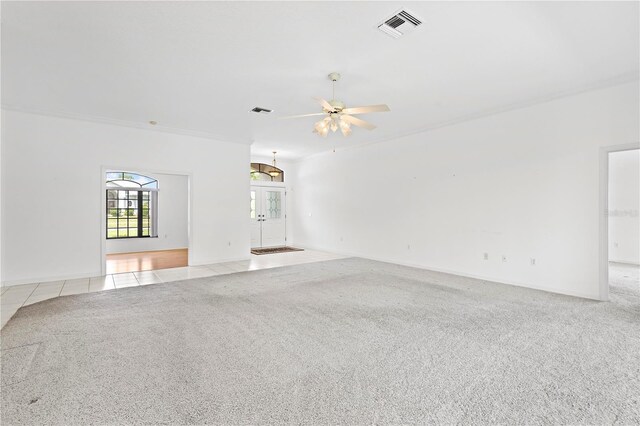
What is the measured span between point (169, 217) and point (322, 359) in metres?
8.57

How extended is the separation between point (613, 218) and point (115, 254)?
12333mm

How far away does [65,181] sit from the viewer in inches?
208

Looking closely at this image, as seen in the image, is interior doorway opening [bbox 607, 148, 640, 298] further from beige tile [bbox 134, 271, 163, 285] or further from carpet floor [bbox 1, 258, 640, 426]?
beige tile [bbox 134, 271, 163, 285]

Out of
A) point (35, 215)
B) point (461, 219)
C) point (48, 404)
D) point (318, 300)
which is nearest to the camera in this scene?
point (48, 404)

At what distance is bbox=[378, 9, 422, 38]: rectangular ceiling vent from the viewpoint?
104 inches

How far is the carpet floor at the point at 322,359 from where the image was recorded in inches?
72.2

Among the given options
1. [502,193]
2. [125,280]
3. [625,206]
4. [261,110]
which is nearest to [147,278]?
[125,280]

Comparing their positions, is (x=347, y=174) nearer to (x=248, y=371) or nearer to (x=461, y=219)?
(x=461, y=219)

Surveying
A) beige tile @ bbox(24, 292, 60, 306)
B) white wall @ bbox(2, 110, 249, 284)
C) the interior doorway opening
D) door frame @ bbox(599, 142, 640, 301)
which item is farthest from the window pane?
the interior doorway opening

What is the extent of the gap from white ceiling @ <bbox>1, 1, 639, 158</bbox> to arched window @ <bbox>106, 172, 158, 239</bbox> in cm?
406

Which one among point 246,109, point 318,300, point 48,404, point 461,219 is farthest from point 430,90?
point 48,404

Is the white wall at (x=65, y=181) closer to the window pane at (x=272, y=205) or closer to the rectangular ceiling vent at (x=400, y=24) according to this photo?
the window pane at (x=272, y=205)

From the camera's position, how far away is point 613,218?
6820 millimetres

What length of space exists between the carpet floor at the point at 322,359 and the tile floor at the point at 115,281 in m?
0.40
